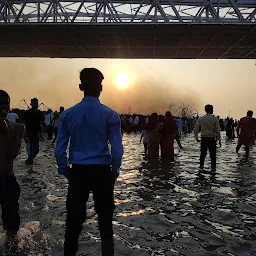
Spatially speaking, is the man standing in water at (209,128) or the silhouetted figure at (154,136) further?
the silhouetted figure at (154,136)

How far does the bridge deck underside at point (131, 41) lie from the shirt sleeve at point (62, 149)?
63.4 ft

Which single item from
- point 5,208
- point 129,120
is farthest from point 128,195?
point 129,120

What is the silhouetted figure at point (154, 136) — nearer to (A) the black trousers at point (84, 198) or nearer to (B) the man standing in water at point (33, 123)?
(B) the man standing in water at point (33, 123)

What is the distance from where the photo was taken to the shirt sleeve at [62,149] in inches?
131

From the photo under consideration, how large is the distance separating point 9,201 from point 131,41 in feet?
75.1

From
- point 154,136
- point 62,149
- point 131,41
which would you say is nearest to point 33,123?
point 154,136

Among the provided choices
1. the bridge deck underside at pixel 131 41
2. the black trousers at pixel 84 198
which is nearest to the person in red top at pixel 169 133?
the bridge deck underside at pixel 131 41

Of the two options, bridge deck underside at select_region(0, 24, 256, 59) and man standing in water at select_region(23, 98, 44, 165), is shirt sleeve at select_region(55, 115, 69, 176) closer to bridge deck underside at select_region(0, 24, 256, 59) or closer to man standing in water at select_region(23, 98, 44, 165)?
man standing in water at select_region(23, 98, 44, 165)

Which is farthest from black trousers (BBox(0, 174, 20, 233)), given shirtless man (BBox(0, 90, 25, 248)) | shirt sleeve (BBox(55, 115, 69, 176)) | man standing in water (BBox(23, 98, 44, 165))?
man standing in water (BBox(23, 98, 44, 165))

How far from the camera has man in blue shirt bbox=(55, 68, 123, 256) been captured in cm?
327

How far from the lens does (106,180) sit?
129 inches

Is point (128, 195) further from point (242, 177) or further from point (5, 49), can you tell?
point (5, 49)

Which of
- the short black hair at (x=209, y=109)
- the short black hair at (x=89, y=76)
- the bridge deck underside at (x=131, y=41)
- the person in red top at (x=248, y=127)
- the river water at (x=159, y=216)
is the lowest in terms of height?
the river water at (x=159, y=216)

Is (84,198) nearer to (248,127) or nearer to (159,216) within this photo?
(159,216)
